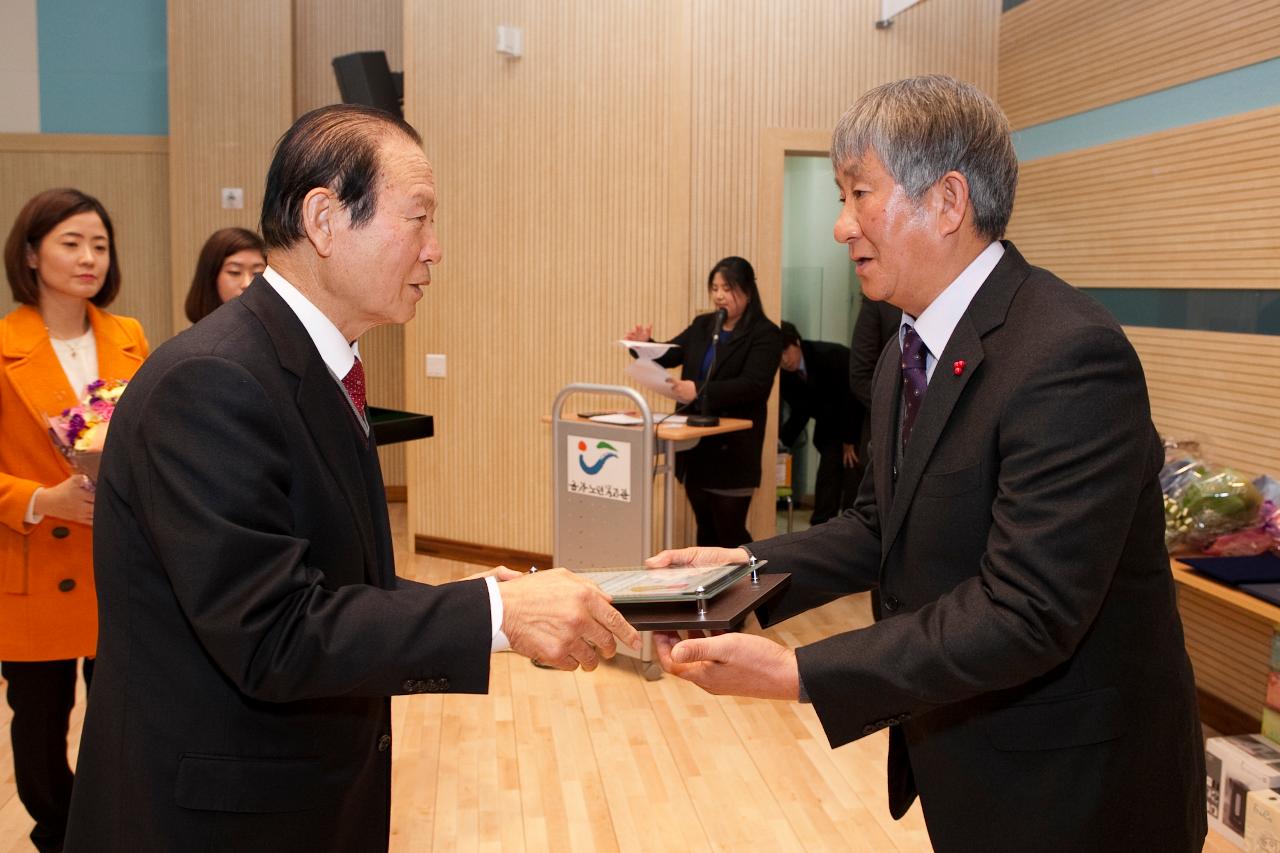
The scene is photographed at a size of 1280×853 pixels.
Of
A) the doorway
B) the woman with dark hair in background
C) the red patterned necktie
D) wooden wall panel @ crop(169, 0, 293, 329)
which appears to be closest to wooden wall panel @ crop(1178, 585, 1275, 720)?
the red patterned necktie

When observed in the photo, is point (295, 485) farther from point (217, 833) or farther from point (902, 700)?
point (902, 700)

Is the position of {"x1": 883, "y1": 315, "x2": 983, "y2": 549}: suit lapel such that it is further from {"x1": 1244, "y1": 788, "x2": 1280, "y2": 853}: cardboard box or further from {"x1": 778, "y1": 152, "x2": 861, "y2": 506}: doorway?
{"x1": 778, "y1": 152, "x2": 861, "y2": 506}: doorway

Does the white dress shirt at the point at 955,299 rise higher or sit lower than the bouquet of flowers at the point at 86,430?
higher

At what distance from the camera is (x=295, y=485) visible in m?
1.46

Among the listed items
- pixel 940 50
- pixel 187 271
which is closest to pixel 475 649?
pixel 940 50

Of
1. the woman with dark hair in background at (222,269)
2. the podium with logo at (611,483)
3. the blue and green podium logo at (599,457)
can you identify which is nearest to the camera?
the woman with dark hair in background at (222,269)

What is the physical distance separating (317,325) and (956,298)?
3.36ft

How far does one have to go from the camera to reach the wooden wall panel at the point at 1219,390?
404cm

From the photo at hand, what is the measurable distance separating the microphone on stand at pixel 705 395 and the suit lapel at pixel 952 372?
3492 millimetres

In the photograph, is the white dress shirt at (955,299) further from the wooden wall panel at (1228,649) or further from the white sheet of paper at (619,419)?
the white sheet of paper at (619,419)

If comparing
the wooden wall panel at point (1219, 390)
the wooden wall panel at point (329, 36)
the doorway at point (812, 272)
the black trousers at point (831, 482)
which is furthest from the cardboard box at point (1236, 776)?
the wooden wall panel at point (329, 36)

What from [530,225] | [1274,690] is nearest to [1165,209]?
[1274,690]


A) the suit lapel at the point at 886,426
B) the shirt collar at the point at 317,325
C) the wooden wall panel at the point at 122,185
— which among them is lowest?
the suit lapel at the point at 886,426

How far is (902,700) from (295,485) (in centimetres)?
94
